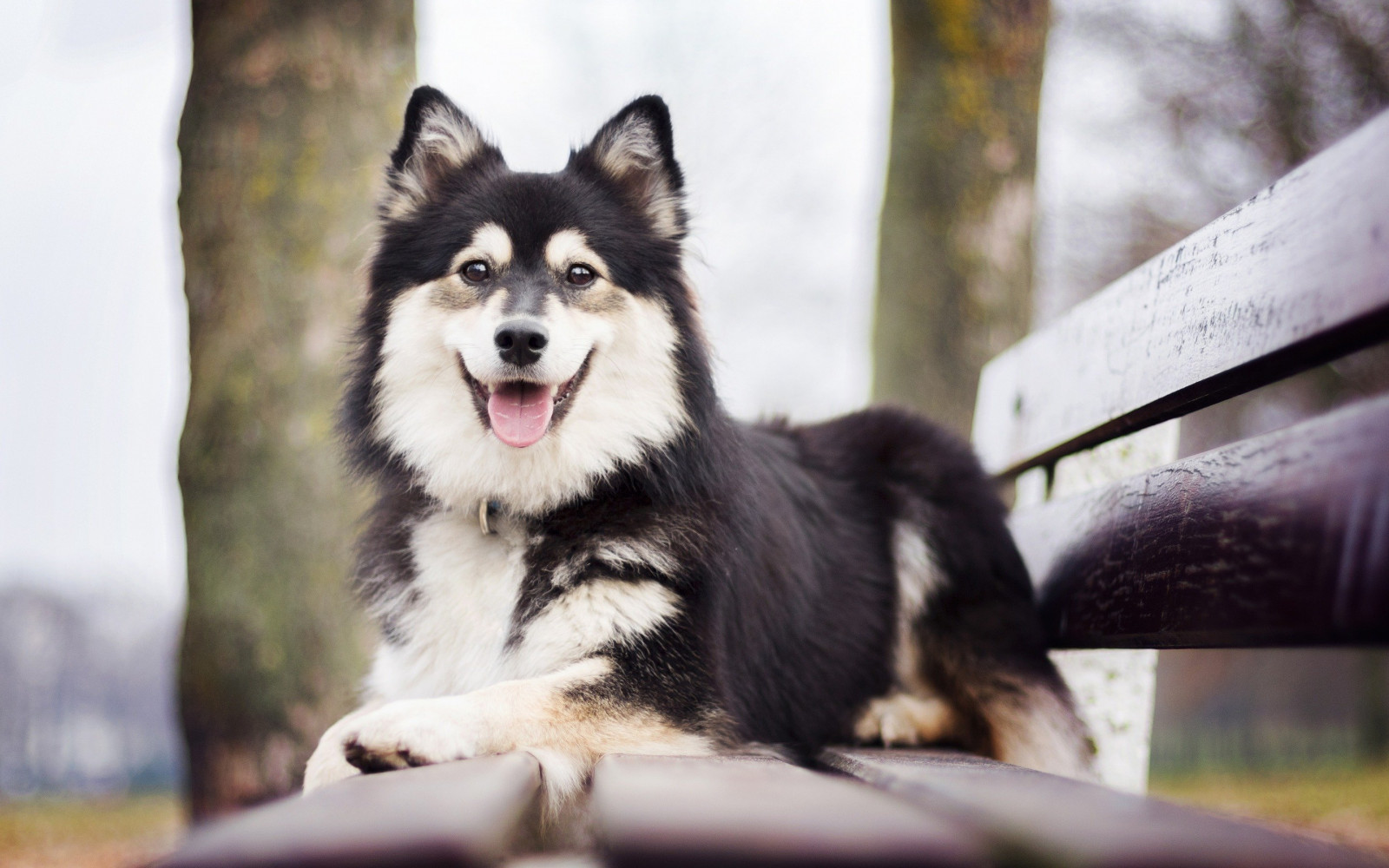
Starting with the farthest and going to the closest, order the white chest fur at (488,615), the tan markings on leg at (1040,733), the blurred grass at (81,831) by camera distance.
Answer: the blurred grass at (81,831) < the tan markings on leg at (1040,733) < the white chest fur at (488,615)

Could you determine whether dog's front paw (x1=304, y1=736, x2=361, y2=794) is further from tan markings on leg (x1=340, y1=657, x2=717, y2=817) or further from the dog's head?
the dog's head

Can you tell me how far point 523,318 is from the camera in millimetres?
2453

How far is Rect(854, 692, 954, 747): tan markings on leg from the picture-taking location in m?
2.64

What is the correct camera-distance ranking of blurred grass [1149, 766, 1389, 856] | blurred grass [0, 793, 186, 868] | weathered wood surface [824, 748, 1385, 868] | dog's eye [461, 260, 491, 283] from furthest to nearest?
blurred grass [1149, 766, 1389, 856] → blurred grass [0, 793, 186, 868] → dog's eye [461, 260, 491, 283] → weathered wood surface [824, 748, 1385, 868]

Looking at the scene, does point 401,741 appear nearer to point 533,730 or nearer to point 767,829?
point 533,730

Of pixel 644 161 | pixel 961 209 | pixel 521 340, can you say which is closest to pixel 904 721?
pixel 521 340

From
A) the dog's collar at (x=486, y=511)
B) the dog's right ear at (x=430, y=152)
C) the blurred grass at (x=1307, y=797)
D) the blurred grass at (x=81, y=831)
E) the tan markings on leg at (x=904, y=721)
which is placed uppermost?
the dog's right ear at (x=430, y=152)

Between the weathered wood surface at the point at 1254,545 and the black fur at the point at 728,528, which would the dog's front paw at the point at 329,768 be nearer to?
the black fur at the point at 728,528

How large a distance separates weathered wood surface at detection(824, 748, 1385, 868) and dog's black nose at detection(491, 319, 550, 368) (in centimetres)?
151

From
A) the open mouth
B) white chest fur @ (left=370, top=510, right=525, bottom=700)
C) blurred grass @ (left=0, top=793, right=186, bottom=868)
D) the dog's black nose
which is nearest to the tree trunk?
the open mouth

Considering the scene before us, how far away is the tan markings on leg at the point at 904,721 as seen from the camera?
264 centimetres

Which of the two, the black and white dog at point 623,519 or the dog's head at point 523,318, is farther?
the dog's head at point 523,318

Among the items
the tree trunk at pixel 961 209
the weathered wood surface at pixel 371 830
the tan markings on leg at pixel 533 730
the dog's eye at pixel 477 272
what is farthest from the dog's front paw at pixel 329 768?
the tree trunk at pixel 961 209

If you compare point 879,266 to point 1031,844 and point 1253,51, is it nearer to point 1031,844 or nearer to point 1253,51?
point 1031,844
